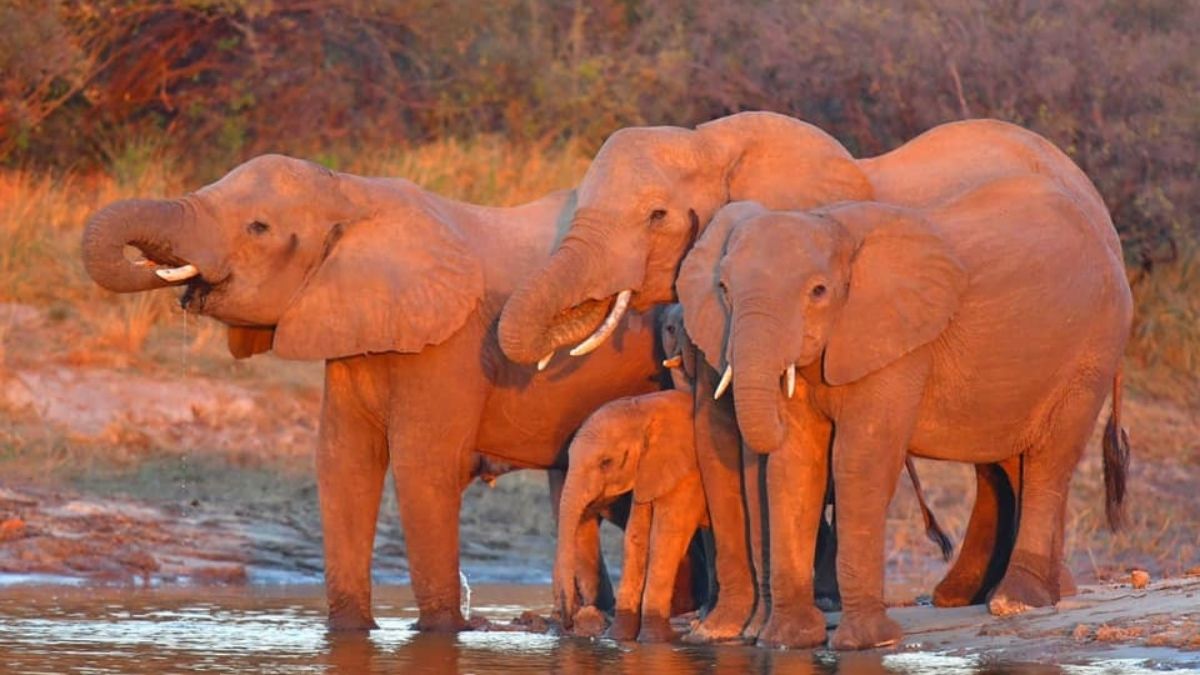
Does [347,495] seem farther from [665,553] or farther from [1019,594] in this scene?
[1019,594]

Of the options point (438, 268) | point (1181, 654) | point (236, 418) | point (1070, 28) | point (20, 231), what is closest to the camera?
point (1181, 654)

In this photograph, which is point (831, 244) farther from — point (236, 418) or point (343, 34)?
point (343, 34)

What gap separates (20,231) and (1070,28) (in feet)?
23.7

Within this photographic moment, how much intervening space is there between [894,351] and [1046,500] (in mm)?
1280

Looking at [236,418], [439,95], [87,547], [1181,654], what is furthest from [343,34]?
[1181,654]

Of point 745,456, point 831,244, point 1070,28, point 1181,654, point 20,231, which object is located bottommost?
point 1181,654

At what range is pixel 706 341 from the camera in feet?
38.5

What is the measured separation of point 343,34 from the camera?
2294 centimetres

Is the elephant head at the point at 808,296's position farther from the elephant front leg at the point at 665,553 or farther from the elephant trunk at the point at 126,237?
the elephant trunk at the point at 126,237

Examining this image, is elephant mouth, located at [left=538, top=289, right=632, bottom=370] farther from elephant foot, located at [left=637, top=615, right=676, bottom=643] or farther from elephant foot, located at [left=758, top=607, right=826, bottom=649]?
elephant foot, located at [left=758, top=607, right=826, bottom=649]

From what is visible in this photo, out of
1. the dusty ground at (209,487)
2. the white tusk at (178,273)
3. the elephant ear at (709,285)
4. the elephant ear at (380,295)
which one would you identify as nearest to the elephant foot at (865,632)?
the elephant ear at (709,285)

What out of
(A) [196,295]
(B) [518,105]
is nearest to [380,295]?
(A) [196,295]

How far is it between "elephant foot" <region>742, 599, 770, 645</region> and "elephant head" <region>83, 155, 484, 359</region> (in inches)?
72.1

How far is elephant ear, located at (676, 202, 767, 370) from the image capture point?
461 inches
